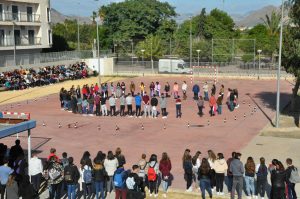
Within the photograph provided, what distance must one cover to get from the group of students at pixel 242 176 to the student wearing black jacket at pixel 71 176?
3474 mm

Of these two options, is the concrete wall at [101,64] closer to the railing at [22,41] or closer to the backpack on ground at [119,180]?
the railing at [22,41]

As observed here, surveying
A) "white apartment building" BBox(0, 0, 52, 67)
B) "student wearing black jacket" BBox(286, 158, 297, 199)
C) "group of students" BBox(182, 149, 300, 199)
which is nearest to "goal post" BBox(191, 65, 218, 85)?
"white apartment building" BBox(0, 0, 52, 67)

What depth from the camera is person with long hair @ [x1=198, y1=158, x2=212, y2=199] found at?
44.4ft

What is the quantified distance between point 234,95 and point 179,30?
44.5 meters

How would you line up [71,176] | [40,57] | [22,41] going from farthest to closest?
[22,41] → [40,57] → [71,176]

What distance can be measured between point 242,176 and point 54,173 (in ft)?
18.3

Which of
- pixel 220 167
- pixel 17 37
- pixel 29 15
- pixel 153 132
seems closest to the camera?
pixel 220 167

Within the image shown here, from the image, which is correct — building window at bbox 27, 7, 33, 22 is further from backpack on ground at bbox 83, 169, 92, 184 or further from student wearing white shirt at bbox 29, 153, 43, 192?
backpack on ground at bbox 83, 169, 92, 184

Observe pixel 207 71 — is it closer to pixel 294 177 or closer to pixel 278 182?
pixel 294 177

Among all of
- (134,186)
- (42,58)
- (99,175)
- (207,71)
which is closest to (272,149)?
(99,175)

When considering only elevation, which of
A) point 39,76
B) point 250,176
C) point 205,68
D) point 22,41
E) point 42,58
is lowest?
point 250,176

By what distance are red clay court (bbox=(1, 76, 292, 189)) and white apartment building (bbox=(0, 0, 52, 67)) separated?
19.6 meters

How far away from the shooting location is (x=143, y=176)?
544 inches

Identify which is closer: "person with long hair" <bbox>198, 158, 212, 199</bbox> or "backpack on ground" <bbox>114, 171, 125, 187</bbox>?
"backpack on ground" <bbox>114, 171, 125, 187</bbox>
